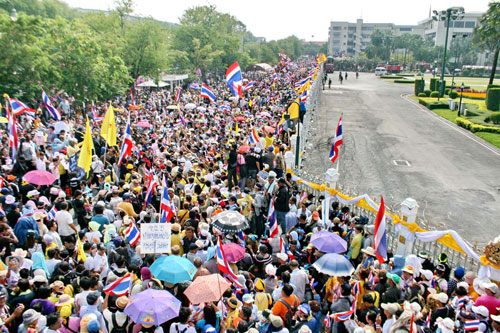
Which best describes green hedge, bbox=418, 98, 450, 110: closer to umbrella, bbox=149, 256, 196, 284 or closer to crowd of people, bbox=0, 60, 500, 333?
crowd of people, bbox=0, 60, 500, 333

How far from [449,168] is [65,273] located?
56.1 ft

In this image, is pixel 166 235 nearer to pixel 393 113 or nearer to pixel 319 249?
pixel 319 249

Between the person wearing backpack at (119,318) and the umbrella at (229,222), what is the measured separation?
2.64 metres

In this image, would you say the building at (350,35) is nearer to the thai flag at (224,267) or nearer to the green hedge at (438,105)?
the green hedge at (438,105)

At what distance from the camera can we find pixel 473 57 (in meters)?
102

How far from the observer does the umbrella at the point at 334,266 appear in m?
6.23

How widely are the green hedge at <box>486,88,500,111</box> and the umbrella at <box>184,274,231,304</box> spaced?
3532cm

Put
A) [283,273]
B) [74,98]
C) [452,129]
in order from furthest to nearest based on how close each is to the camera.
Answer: [452,129]
[74,98]
[283,273]

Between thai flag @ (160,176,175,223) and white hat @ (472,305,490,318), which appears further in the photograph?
thai flag @ (160,176,175,223)

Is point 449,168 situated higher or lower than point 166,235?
lower

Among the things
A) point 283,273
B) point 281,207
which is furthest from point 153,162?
point 283,273

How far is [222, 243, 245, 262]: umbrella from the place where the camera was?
678cm

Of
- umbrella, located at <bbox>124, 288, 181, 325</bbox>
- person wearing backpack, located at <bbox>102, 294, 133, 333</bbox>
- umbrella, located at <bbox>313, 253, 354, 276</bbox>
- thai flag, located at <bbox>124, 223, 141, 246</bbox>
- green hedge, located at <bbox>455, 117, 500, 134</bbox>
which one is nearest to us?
umbrella, located at <bbox>124, 288, 181, 325</bbox>

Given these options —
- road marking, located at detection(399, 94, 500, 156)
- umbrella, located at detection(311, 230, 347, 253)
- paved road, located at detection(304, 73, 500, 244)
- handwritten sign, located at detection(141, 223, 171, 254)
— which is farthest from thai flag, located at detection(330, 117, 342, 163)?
road marking, located at detection(399, 94, 500, 156)
